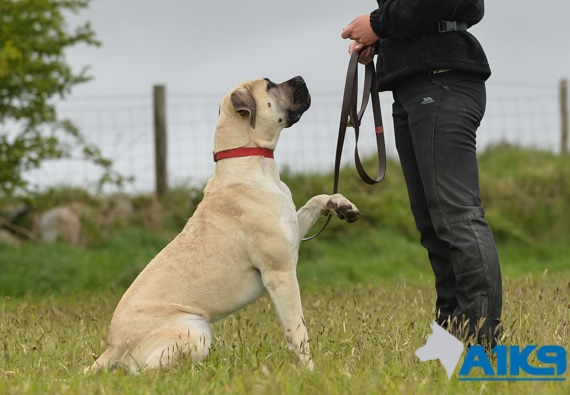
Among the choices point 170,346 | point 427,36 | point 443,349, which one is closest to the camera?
point 443,349

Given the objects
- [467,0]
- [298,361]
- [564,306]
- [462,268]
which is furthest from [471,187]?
[564,306]

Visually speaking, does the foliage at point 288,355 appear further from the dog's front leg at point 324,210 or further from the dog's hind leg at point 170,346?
the dog's front leg at point 324,210

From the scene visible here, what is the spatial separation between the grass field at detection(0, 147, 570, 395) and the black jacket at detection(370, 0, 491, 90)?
1.62m

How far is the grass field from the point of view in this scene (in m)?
4.50

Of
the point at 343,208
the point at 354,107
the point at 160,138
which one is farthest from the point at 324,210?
the point at 160,138

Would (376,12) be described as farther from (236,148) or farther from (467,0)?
(236,148)

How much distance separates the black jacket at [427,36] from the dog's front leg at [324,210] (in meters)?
0.85

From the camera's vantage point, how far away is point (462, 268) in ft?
17.0

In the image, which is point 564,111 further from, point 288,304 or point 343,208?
point 288,304

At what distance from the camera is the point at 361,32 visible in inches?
220

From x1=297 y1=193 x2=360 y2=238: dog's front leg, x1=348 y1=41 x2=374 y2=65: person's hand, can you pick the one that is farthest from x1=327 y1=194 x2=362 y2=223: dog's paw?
x1=348 y1=41 x2=374 y2=65: person's hand

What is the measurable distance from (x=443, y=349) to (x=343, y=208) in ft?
4.16

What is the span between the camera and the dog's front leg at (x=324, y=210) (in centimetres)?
559

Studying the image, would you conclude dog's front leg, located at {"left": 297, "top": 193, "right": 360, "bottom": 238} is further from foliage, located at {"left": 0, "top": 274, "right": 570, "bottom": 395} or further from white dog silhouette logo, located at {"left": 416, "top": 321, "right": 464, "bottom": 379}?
white dog silhouette logo, located at {"left": 416, "top": 321, "right": 464, "bottom": 379}
